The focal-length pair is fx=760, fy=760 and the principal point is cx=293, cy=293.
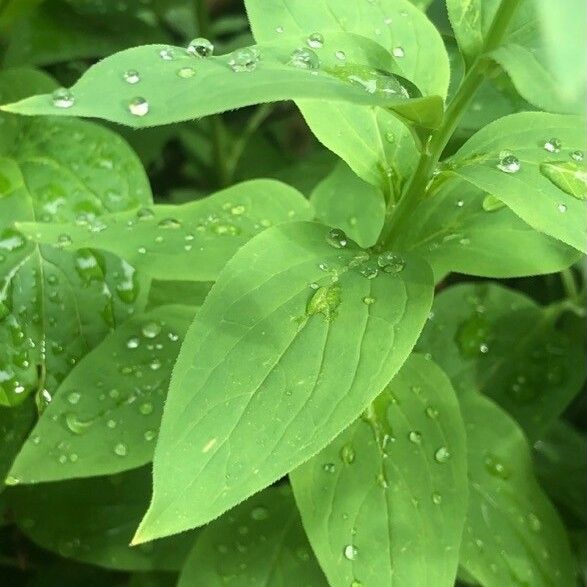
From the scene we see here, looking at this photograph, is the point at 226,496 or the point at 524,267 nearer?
the point at 226,496

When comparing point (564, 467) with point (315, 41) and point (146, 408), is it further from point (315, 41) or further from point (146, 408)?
point (315, 41)

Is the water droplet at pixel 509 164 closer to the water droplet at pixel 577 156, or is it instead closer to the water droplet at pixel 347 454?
the water droplet at pixel 577 156

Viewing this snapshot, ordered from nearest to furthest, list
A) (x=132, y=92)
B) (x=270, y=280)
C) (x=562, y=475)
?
1. (x=132, y=92)
2. (x=270, y=280)
3. (x=562, y=475)

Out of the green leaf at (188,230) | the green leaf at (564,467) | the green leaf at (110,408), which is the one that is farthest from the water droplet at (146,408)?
the green leaf at (564,467)

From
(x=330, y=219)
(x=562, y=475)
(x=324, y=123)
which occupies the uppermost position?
(x=324, y=123)

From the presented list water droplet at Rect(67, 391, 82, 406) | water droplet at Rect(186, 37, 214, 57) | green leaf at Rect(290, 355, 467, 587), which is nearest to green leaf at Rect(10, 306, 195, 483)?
water droplet at Rect(67, 391, 82, 406)

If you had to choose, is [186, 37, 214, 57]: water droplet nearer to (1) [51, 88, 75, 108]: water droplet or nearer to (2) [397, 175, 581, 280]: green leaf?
(1) [51, 88, 75, 108]: water droplet

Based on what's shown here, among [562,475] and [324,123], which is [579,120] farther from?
[562,475]

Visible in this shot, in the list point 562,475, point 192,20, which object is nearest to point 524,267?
point 562,475
